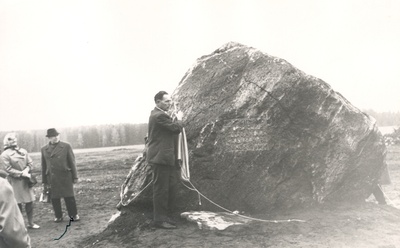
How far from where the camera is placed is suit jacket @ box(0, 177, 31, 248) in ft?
10.9

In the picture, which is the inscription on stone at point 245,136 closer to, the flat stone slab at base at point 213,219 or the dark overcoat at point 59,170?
Result: the flat stone slab at base at point 213,219

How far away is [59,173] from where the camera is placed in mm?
8289

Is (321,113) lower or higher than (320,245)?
higher

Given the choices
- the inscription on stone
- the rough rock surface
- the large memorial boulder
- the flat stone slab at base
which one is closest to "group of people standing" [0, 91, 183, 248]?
the flat stone slab at base

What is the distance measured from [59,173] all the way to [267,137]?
4.30m

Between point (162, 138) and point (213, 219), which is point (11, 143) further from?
point (213, 219)

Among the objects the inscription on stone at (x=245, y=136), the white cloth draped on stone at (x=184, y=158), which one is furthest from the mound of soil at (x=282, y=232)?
the inscription on stone at (x=245, y=136)

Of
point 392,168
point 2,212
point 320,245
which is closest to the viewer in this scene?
point 2,212

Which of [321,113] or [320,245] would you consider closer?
[320,245]

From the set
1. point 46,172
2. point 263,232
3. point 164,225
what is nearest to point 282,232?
point 263,232

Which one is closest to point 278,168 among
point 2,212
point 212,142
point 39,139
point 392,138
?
point 212,142

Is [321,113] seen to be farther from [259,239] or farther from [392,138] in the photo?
[392,138]

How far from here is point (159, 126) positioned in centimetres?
621

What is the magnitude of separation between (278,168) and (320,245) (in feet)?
5.43
